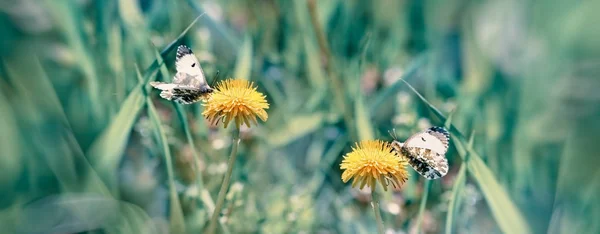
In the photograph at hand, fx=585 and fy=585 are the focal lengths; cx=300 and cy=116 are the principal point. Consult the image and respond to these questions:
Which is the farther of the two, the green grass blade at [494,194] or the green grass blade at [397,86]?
the green grass blade at [397,86]

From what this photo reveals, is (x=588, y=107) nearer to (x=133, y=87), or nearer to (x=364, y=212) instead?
(x=364, y=212)

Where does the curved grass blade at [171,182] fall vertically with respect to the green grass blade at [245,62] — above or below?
below

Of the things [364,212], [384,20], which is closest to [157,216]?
[364,212]

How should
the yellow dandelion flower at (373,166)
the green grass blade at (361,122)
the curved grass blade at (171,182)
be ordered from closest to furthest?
the yellow dandelion flower at (373,166) → the curved grass blade at (171,182) → the green grass blade at (361,122)

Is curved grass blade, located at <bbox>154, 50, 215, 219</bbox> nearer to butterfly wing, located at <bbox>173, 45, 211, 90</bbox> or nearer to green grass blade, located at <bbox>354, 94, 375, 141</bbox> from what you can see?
butterfly wing, located at <bbox>173, 45, 211, 90</bbox>

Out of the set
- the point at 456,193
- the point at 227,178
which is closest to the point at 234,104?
the point at 227,178

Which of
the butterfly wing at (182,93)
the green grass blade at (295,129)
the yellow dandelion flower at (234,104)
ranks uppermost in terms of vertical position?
the butterfly wing at (182,93)

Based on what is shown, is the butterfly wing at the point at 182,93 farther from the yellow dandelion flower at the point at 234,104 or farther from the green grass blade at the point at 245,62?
the green grass blade at the point at 245,62

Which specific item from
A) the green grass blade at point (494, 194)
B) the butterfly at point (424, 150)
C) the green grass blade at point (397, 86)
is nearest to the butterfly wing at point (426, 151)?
the butterfly at point (424, 150)

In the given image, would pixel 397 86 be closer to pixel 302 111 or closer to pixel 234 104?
pixel 302 111
